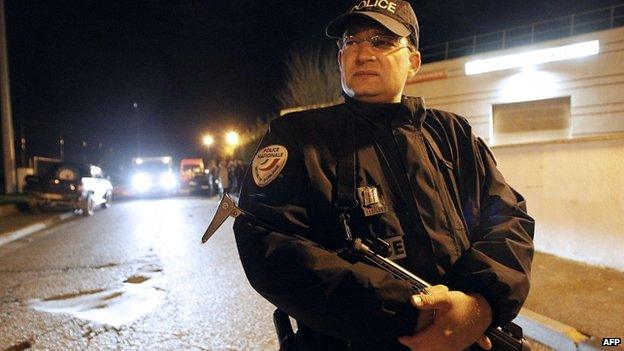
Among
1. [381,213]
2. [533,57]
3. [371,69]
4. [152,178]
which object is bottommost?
[152,178]

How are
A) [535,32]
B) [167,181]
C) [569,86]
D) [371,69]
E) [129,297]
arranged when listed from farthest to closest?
[167,181] < [535,32] < [569,86] < [129,297] < [371,69]

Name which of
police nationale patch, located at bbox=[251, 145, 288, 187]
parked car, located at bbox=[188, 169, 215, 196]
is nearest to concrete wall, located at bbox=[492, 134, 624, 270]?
police nationale patch, located at bbox=[251, 145, 288, 187]

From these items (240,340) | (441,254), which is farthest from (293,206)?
(240,340)

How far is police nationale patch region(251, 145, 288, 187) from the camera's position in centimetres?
135

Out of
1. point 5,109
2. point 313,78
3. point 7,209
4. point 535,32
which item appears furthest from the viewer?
point 313,78

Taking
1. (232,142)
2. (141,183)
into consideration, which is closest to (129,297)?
(141,183)

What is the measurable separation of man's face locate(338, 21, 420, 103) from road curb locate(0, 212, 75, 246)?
983 cm

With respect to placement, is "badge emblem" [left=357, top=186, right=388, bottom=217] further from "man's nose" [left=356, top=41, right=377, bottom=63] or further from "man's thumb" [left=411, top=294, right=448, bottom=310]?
"man's nose" [left=356, top=41, right=377, bottom=63]

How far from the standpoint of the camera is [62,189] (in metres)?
13.7

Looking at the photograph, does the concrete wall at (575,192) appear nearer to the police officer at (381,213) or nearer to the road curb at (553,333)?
the road curb at (553,333)

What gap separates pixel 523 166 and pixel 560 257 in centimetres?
139

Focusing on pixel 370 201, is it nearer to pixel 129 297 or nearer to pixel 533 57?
pixel 129 297

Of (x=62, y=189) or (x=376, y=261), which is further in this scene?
(x=62, y=189)

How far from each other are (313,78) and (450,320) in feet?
57.4
